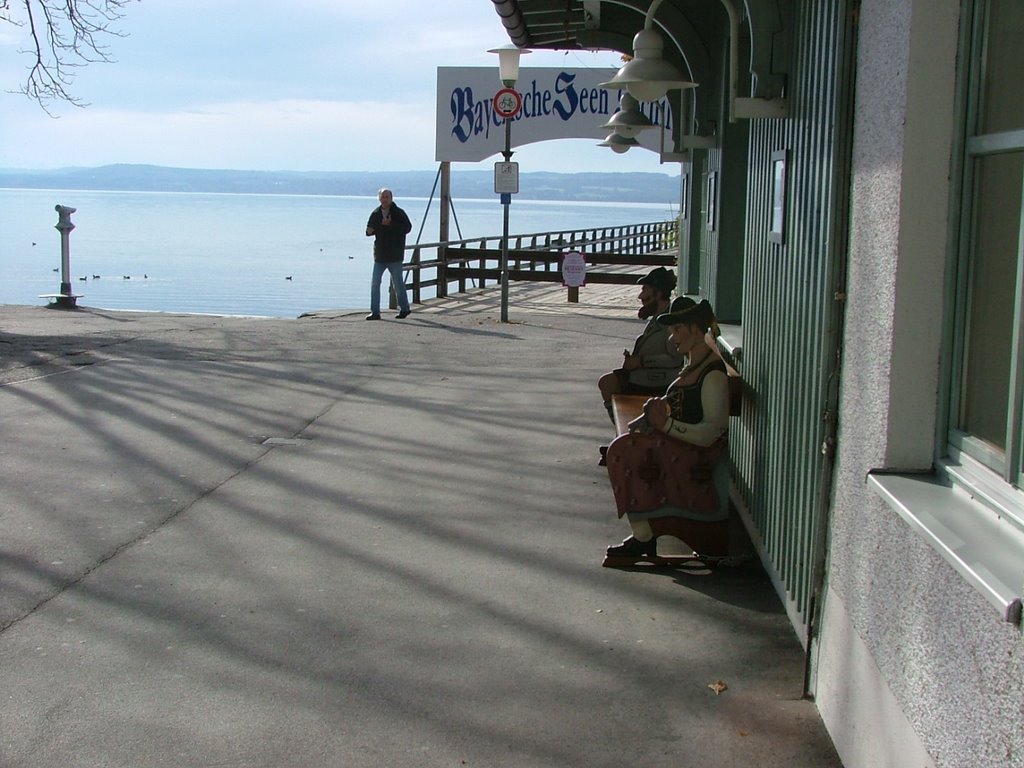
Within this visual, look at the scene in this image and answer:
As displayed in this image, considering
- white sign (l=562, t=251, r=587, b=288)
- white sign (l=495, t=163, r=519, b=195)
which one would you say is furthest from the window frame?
white sign (l=562, t=251, r=587, b=288)

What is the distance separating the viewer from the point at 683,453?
20.4ft

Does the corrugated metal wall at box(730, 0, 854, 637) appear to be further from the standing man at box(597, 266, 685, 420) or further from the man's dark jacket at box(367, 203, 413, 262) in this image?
the man's dark jacket at box(367, 203, 413, 262)

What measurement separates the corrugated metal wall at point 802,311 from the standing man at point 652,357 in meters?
1.41

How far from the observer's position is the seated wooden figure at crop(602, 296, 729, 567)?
6.18 metres

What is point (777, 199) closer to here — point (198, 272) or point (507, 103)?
point (507, 103)

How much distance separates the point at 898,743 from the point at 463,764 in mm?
1370

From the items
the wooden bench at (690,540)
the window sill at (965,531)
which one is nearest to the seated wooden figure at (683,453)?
the wooden bench at (690,540)

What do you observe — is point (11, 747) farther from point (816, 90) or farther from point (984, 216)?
point (816, 90)

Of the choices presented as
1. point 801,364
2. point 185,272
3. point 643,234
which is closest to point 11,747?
point 801,364

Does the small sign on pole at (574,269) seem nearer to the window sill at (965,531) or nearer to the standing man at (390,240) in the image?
the standing man at (390,240)

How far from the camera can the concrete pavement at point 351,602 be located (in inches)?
169

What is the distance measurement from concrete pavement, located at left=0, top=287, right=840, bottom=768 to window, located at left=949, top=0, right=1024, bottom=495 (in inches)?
53.9

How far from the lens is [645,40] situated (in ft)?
24.0

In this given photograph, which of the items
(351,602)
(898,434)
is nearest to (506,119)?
(351,602)
